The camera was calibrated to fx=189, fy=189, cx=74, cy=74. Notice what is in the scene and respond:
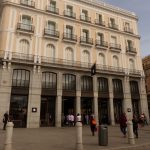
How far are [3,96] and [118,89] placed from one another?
711 inches

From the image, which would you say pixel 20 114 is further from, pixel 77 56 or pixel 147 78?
pixel 147 78

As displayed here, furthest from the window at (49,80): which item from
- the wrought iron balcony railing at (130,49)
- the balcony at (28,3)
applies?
the wrought iron balcony railing at (130,49)

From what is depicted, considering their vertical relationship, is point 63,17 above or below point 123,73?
above

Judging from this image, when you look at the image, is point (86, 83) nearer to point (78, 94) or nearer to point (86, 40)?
point (78, 94)

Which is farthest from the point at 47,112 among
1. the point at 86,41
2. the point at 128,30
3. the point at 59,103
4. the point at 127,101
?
the point at 128,30

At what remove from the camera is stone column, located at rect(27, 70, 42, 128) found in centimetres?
2420

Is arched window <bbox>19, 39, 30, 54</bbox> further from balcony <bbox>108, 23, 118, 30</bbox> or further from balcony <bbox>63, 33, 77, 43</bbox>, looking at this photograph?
balcony <bbox>108, 23, 118, 30</bbox>

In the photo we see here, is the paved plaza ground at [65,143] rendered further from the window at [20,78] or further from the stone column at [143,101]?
the stone column at [143,101]

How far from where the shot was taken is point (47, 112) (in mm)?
25953

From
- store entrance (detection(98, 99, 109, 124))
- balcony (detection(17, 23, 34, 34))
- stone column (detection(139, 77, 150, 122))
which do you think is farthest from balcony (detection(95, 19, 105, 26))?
store entrance (detection(98, 99, 109, 124))

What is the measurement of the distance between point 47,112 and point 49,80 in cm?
443

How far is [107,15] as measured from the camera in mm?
35562

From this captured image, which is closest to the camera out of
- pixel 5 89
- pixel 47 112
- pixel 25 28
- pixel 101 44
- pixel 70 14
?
pixel 5 89

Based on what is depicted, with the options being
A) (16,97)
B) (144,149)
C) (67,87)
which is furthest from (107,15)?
(144,149)
